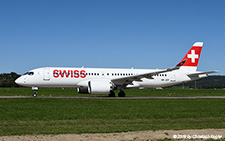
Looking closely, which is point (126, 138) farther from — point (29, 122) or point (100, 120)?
point (29, 122)

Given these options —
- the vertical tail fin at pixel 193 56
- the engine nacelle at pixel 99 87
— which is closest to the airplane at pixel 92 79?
the engine nacelle at pixel 99 87

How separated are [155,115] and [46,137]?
8.54m

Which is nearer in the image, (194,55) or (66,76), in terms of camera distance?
(66,76)

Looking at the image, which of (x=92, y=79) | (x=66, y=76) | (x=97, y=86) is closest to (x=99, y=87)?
(x=97, y=86)

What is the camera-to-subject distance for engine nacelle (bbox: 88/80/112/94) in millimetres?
32812

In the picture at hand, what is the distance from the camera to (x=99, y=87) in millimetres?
32969

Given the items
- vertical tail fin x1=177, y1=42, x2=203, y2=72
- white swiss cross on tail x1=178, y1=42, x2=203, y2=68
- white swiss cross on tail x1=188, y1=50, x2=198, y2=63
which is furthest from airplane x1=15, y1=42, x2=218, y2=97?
white swiss cross on tail x1=188, y1=50, x2=198, y2=63

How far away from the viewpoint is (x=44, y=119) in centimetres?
1527

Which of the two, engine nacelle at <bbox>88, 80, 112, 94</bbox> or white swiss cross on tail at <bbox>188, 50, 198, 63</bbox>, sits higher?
white swiss cross on tail at <bbox>188, 50, 198, 63</bbox>

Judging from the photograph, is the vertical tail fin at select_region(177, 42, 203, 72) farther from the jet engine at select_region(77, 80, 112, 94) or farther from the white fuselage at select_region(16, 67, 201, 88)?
the jet engine at select_region(77, 80, 112, 94)

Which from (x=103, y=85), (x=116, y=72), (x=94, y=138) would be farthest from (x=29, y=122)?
(x=116, y=72)

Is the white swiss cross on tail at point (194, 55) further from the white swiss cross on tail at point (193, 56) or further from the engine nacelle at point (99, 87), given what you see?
the engine nacelle at point (99, 87)

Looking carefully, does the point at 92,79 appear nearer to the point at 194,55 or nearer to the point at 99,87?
the point at 99,87

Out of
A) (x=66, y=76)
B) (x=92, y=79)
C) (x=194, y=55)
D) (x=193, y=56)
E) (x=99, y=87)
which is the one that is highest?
(x=194, y=55)
